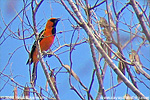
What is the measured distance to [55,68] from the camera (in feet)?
9.37

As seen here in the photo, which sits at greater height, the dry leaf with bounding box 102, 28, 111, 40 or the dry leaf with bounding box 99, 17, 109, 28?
the dry leaf with bounding box 99, 17, 109, 28

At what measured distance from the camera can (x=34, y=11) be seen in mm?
2596

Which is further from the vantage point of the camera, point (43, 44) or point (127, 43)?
point (43, 44)

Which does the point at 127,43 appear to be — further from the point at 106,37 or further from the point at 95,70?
the point at 95,70

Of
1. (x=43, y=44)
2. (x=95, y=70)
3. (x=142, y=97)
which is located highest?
(x=43, y=44)

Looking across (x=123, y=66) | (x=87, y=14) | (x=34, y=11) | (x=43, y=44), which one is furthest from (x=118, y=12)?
(x=43, y=44)

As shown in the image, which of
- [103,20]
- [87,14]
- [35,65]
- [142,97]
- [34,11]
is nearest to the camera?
[142,97]

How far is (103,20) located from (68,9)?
0.42m

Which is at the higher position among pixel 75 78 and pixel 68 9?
pixel 68 9

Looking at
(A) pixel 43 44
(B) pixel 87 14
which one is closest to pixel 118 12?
(B) pixel 87 14

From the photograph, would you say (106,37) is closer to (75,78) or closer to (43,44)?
(75,78)

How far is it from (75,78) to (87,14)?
1.75 feet

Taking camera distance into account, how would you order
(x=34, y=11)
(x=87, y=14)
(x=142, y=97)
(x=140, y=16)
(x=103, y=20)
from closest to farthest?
(x=142, y=97), (x=140, y=16), (x=87, y=14), (x=34, y=11), (x=103, y=20)

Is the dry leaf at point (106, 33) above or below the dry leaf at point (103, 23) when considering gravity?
below
